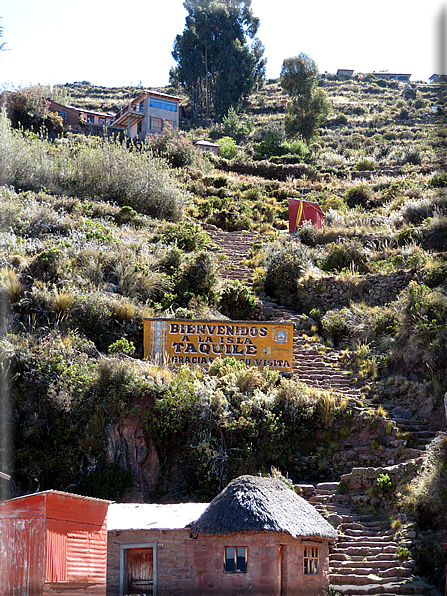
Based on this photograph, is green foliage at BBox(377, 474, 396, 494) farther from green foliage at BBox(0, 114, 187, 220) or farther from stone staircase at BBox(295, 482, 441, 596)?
green foliage at BBox(0, 114, 187, 220)

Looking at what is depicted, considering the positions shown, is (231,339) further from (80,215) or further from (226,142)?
(226,142)

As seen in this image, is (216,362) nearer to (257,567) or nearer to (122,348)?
(122,348)

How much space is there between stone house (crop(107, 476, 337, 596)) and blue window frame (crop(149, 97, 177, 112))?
44.6 m

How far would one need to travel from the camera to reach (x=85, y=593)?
9.98m

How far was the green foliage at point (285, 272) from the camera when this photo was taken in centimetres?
2433

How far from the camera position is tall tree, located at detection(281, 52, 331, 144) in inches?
2240

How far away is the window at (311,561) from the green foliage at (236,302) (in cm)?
1128

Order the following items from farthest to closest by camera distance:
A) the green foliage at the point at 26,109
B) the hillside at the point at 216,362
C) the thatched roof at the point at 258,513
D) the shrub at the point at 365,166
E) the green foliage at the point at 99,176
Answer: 1. the shrub at the point at 365,166
2. the green foliage at the point at 26,109
3. the green foliage at the point at 99,176
4. the hillside at the point at 216,362
5. the thatched roof at the point at 258,513

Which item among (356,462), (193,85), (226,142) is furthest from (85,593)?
(193,85)

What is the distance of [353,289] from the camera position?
23312 mm

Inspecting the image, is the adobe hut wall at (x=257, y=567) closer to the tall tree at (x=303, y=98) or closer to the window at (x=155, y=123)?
the window at (x=155, y=123)

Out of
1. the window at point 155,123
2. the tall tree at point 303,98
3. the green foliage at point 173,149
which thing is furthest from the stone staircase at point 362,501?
the tall tree at point 303,98

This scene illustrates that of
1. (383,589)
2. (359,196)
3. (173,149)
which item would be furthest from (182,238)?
(173,149)

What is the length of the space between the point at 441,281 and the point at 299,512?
1139 cm
